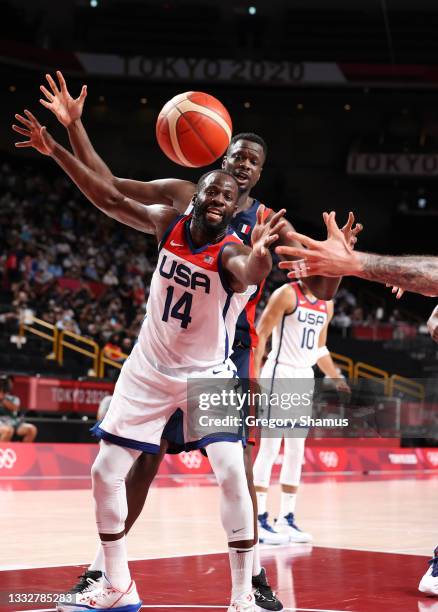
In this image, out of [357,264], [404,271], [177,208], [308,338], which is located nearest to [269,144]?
[308,338]

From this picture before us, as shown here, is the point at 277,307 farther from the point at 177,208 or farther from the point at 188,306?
the point at 188,306

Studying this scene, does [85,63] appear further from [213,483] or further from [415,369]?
[213,483]

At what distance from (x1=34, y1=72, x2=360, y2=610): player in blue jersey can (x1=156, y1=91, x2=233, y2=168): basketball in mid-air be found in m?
0.12

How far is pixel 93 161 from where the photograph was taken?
220 inches

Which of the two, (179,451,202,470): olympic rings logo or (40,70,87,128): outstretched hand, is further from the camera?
(179,451,202,470): olympic rings logo

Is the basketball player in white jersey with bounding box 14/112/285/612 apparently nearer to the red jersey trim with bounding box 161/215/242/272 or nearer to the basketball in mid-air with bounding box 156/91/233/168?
the red jersey trim with bounding box 161/215/242/272

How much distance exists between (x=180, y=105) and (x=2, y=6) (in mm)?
26780

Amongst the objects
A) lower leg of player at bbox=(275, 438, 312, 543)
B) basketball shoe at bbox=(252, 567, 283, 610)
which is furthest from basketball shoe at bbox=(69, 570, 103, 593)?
lower leg of player at bbox=(275, 438, 312, 543)

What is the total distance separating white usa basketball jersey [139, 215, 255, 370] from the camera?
5.00m

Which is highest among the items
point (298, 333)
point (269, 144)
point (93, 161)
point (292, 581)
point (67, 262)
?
point (269, 144)

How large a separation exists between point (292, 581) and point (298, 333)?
321 cm

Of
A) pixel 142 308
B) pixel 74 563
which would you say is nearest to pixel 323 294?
pixel 74 563

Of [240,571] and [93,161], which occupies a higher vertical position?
[93,161]

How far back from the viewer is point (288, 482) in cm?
877
